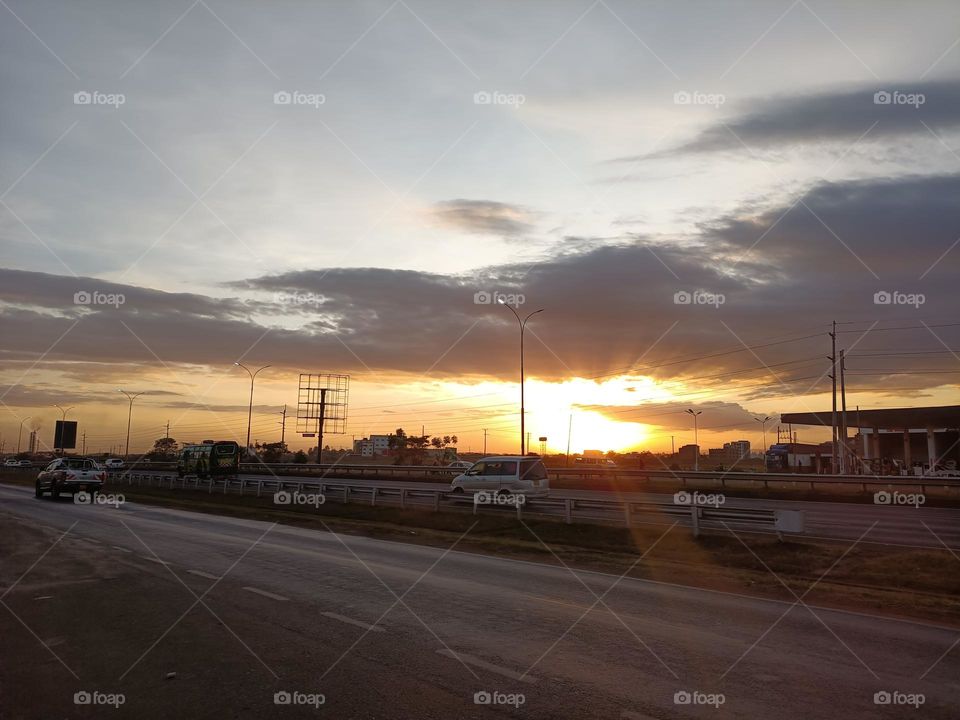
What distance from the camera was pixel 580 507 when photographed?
2283cm

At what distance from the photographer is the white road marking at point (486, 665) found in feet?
22.3

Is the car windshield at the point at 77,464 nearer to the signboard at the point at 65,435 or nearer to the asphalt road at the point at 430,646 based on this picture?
the asphalt road at the point at 430,646

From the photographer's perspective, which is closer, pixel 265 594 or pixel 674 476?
pixel 265 594

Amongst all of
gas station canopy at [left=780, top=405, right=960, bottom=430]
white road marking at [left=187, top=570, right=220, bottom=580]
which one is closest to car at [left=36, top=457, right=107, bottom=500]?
white road marking at [left=187, top=570, right=220, bottom=580]

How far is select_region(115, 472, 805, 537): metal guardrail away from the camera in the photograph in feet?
58.4

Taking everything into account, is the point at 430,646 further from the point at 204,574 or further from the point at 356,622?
the point at 204,574

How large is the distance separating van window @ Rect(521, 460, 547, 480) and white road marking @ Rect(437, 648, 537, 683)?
2183cm

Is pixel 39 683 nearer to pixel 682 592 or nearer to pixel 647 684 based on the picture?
pixel 647 684

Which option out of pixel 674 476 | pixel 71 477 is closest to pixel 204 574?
pixel 71 477

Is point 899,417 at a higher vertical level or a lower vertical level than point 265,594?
higher

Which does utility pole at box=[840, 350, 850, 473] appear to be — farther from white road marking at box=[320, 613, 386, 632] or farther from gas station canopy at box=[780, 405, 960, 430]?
white road marking at box=[320, 613, 386, 632]

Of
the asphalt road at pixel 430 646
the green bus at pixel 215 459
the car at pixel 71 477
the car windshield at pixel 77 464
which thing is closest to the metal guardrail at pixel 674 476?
the green bus at pixel 215 459

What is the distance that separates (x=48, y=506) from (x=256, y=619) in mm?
27621

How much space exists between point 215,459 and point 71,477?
26.7 m
